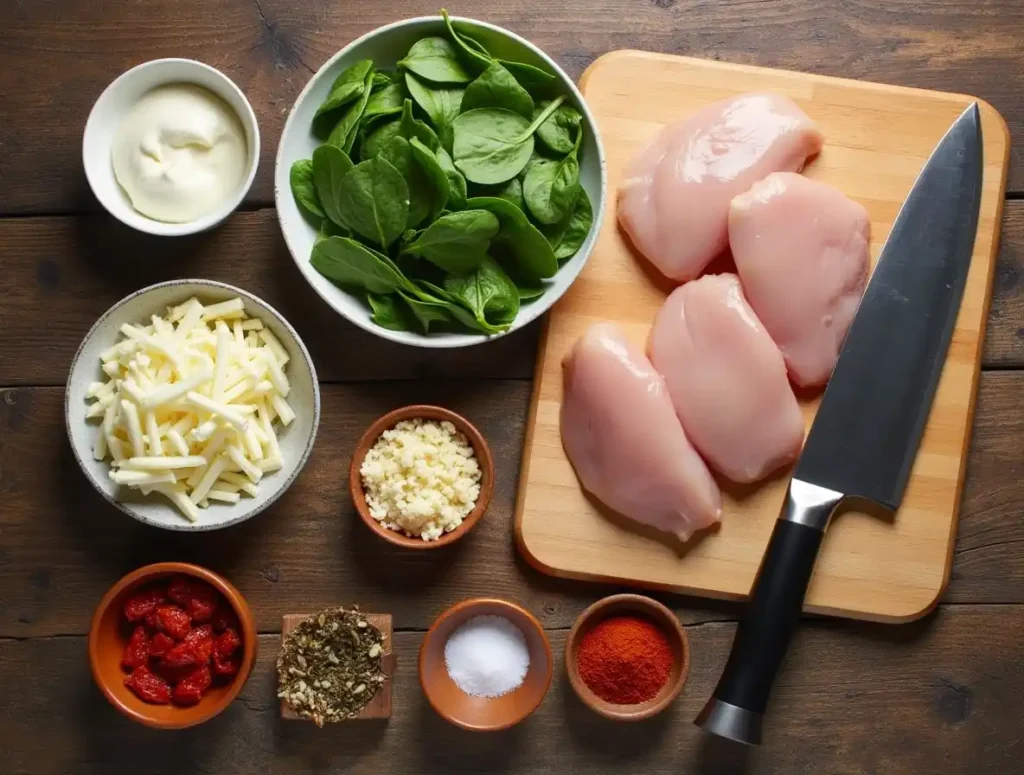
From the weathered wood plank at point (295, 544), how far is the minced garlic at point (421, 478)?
0.34ft

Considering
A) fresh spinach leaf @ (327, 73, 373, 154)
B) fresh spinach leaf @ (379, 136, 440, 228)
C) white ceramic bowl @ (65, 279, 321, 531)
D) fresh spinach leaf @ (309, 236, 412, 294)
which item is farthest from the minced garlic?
fresh spinach leaf @ (327, 73, 373, 154)

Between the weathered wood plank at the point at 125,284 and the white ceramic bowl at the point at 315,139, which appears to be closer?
the white ceramic bowl at the point at 315,139

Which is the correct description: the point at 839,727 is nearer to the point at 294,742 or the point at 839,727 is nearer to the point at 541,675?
the point at 541,675

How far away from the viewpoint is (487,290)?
4.61ft

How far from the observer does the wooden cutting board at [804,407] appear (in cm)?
151

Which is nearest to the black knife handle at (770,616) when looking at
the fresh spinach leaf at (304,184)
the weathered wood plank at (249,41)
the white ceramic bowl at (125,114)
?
the weathered wood plank at (249,41)

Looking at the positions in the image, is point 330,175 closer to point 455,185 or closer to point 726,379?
point 455,185

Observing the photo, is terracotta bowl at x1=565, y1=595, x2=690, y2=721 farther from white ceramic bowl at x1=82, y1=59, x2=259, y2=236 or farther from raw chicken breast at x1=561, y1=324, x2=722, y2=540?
white ceramic bowl at x1=82, y1=59, x2=259, y2=236

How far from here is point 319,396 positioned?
145 centimetres

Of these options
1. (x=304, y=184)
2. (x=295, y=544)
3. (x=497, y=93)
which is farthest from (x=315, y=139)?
(x=295, y=544)

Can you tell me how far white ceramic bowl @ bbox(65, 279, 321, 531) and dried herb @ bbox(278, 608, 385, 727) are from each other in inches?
8.3

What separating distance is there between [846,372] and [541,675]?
682 millimetres

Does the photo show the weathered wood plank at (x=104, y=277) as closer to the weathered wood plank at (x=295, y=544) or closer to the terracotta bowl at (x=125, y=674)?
the weathered wood plank at (x=295, y=544)

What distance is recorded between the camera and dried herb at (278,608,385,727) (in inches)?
56.2
